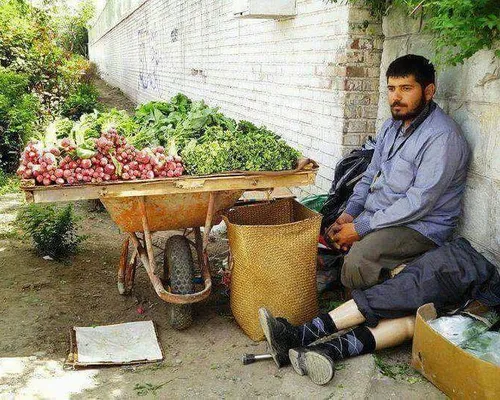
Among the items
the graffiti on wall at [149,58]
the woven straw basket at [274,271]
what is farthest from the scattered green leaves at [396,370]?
the graffiti on wall at [149,58]

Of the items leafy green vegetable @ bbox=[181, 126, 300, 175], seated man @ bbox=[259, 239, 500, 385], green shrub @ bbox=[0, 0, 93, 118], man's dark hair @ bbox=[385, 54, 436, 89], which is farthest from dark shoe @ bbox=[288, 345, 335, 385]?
green shrub @ bbox=[0, 0, 93, 118]

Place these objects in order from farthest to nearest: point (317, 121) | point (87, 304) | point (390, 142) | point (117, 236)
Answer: point (117, 236) < point (317, 121) < point (87, 304) < point (390, 142)

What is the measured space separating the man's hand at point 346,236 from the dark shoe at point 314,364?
88cm

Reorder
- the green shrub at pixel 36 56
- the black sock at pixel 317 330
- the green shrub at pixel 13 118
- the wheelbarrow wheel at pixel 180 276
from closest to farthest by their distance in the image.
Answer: the black sock at pixel 317 330, the wheelbarrow wheel at pixel 180 276, the green shrub at pixel 13 118, the green shrub at pixel 36 56

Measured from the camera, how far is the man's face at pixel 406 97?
11.3ft

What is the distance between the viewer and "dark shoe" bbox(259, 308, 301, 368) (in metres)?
3.24

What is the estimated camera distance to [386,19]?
4379mm

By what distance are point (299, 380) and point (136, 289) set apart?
1.94m

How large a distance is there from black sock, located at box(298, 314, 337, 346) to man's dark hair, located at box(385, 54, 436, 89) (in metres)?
1.63

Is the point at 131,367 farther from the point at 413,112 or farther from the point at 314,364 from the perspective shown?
the point at 413,112

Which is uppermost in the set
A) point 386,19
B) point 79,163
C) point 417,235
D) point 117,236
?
point 386,19

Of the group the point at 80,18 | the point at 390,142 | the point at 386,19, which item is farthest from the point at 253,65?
the point at 80,18

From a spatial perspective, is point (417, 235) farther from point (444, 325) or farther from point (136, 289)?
point (136, 289)

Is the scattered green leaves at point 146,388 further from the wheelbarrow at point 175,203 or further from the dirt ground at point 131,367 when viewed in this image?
the wheelbarrow at point 175,203
